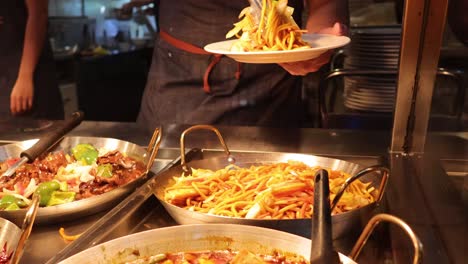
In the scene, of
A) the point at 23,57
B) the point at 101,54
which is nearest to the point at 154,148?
the point at 23,57

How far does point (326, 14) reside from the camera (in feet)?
6.46

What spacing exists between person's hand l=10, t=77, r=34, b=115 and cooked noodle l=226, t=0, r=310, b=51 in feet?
6.76

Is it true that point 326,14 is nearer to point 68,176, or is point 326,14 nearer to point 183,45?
point 183,45

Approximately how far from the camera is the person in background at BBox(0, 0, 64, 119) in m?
3.11

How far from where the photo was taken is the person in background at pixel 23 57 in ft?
10.2

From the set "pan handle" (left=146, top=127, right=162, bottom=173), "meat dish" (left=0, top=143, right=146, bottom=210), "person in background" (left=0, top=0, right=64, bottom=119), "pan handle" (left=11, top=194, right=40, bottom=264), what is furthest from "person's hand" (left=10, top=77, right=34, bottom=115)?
"pan handle" (left=11, top=194, right=40, bottom=264)

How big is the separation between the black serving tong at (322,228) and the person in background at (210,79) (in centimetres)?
139

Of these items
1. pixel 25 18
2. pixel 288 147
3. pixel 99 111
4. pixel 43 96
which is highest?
pixel 25 18

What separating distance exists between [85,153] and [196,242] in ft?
2.46

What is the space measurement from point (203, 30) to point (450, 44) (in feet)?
3.61

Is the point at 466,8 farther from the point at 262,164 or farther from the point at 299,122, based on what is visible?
the point at 299,122

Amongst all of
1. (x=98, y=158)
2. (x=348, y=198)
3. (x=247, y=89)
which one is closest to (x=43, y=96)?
(x=247, y=89)

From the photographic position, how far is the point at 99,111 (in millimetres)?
5164

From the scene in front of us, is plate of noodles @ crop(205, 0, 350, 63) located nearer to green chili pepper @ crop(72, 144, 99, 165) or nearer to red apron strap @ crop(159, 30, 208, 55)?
green chili pepper @ crop(72, 144, 99, 165)
